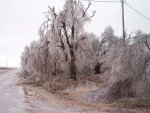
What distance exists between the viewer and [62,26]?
141 ft


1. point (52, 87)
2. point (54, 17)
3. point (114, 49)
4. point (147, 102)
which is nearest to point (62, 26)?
point (54, 17)

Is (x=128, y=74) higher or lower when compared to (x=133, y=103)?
higher

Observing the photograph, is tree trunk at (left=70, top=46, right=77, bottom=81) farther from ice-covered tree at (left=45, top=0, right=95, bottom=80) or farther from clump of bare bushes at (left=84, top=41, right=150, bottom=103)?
clump of bare bushes at (left=84, top=41, right=150, bottom=103)

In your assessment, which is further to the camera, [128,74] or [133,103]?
[128,74]

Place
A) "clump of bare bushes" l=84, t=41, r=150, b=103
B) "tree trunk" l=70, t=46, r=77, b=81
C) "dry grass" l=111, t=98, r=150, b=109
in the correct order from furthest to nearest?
"tree trunk" l=70, t=46, r=77, b=81, "clump of bare bushes" l=84, t=41, r=150, b=103, "dry grass" l=111, t=98, r=150, b=109

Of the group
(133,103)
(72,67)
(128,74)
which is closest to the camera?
(133,103)

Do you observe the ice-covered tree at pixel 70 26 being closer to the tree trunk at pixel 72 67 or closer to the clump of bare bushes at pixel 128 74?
the tree trunk at pixel 72 67

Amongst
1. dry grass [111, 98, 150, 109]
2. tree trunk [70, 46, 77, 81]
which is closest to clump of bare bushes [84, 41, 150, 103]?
dry grass [111, 98, 150, 109]

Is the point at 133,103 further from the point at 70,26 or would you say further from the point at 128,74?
the point at 70,26

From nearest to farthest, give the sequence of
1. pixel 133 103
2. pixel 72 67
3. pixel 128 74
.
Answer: pixel 133 103
pixel 128 74
pixel 72 67

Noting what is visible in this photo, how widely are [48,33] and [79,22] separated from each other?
12.1ft

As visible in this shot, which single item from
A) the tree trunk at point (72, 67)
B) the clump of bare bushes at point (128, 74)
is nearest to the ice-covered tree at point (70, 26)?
the tree trunk at point (72, 67)

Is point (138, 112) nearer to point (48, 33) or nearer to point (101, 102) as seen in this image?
point (101, 102)

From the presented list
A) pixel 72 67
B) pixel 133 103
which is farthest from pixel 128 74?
pixel 72 67
